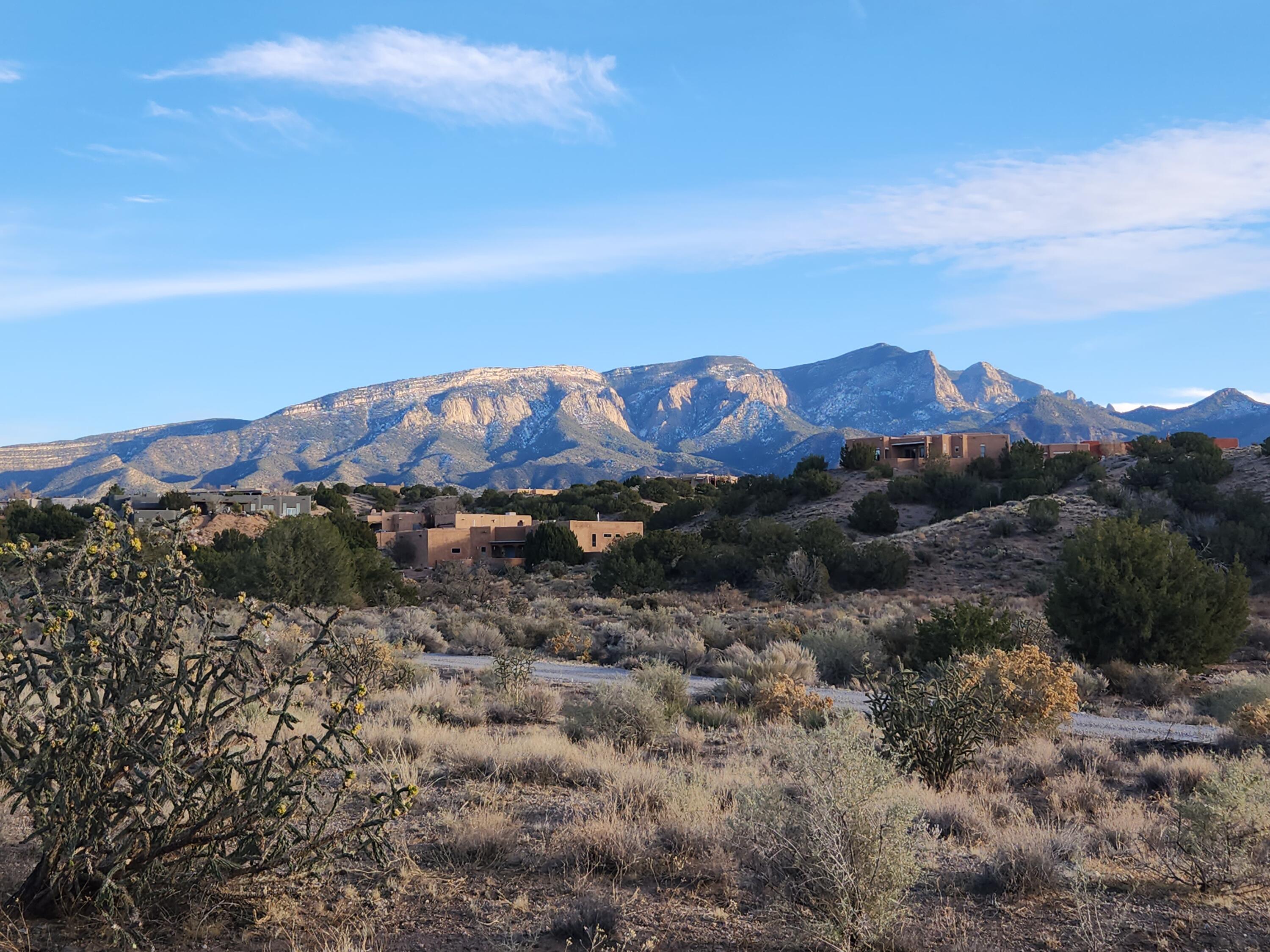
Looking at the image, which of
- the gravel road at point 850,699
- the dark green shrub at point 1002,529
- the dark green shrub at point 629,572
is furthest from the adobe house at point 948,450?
the gravel road at point 850,699

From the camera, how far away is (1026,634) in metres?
20.5

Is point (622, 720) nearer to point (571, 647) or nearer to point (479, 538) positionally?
point (571, 647)

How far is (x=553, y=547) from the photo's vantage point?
60469 mm

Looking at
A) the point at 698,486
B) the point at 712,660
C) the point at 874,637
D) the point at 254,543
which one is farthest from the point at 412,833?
the point at 698,486

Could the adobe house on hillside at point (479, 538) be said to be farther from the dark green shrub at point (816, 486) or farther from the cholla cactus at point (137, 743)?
the cholla cactus at point (137, 743)

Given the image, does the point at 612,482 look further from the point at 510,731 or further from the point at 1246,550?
the point at 510,731

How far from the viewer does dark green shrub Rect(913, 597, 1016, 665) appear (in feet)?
57.9

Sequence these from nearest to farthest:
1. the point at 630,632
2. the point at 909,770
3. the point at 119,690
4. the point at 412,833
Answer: the point at 119,690 < the point at 412,833 < the point at 909,770 < the point at 630,632

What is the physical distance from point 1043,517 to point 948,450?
80.8 feet

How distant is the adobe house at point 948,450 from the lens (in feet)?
230

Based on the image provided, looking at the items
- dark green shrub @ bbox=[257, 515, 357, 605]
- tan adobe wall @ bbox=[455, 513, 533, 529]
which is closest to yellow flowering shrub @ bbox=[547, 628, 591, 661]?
dark green shrub @ bbox=[257, 515, 357, 605]

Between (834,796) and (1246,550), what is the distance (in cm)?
4167

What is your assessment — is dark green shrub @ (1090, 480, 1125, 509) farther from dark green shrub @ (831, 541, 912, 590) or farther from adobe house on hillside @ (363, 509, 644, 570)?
adobe house on hillside @ (363, 509, 644, 570)

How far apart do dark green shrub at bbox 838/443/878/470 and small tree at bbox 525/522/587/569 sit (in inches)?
834
